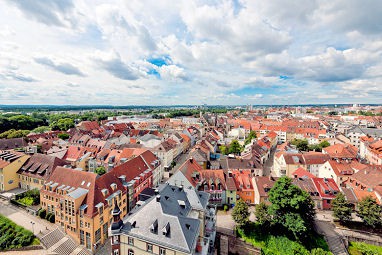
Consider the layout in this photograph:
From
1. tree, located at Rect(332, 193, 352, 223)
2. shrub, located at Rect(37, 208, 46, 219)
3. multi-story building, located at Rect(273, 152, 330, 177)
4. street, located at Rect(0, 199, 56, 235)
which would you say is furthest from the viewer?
Result: multi-story building, located at Rect(273, 152, 330, 177)

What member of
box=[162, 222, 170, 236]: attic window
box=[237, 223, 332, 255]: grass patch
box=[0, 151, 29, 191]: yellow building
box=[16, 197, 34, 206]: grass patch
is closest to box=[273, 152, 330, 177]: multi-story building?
box=[237, 223, 332, 255]: grass patch

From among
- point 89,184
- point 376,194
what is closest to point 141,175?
point 89,184

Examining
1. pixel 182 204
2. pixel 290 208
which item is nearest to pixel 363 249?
pixel 290 208

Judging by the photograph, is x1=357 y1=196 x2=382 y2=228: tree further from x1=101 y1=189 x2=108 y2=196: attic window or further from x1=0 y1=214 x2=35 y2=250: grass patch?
x1=0 y1=214 x2=35 y2=250: grass patch

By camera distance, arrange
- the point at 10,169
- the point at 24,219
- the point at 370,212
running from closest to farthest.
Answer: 1. the point at 370,212
2. the point at 24,219
3. the point at 10,169

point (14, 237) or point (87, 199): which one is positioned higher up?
point (87, 199)

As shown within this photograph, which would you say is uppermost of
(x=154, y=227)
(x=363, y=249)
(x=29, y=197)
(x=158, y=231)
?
(x=154, y=227)

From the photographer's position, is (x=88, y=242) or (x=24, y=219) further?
(x=24, y=219)

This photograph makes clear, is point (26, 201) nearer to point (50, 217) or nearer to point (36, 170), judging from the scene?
point (36, 170)
